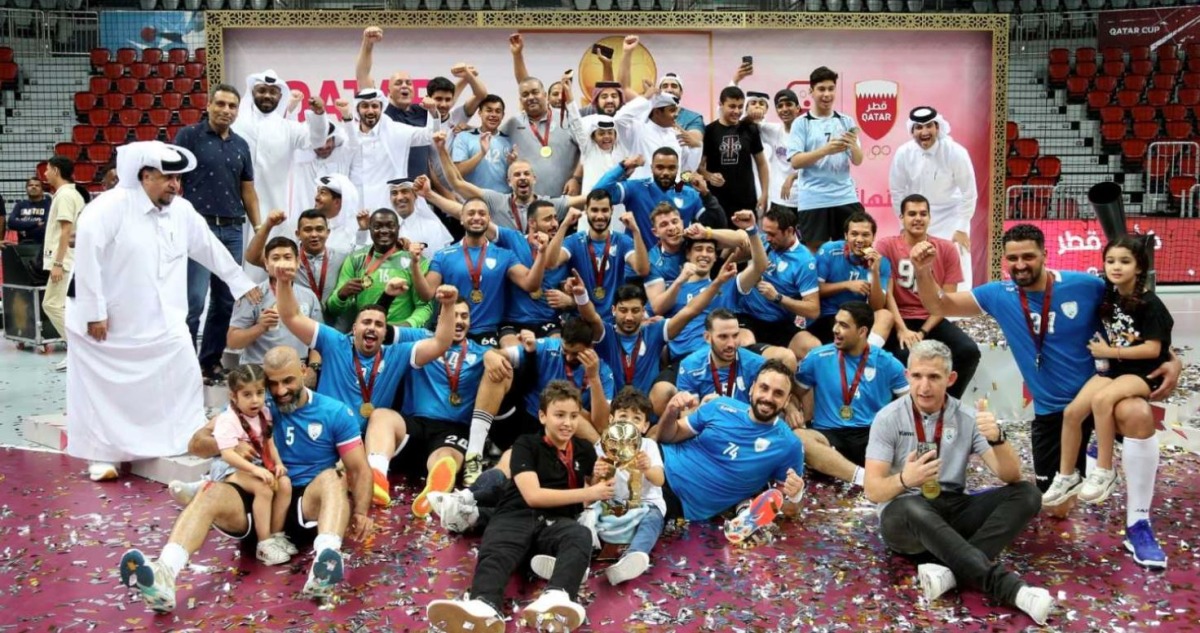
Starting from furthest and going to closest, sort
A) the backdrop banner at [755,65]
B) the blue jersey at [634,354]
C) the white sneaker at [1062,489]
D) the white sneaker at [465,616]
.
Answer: the backdrop banner at [755,65], the blue jersey at [634,354], the white sneaker at [1062,489], the white sneaker at [465,616]

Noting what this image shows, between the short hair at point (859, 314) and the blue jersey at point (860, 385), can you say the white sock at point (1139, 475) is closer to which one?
A: the blue jersey at point (860, 385)

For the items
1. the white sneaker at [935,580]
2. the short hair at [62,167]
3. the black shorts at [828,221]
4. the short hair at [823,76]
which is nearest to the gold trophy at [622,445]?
the white sneaker at [935,580]

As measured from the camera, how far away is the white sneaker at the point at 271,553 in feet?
15.5

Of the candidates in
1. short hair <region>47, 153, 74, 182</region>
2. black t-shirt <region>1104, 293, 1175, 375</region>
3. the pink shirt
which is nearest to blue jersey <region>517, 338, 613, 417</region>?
the pink shirt

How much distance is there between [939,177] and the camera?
28.5 ft

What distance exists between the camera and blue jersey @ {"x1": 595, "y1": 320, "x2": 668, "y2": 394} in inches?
255

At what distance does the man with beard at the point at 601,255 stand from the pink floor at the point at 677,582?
203 cm

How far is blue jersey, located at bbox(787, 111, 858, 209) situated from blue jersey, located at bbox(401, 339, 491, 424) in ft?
11.0

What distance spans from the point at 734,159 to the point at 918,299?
1927mm

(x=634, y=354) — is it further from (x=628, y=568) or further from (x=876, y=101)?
(x=876, y=101)

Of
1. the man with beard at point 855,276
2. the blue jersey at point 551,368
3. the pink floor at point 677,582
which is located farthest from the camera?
the man with beard at point 855,276

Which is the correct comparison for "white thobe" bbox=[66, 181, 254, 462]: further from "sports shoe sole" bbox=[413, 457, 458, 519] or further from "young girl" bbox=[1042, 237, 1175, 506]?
"young girl" bbox=[1042, 237, 1175, 506]

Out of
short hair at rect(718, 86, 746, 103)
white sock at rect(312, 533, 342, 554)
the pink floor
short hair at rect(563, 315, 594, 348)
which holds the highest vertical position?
short hair at rect(718, 86, 746, 103)

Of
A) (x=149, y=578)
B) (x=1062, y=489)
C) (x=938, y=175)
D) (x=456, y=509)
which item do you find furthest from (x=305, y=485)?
(x=938, y=175)
